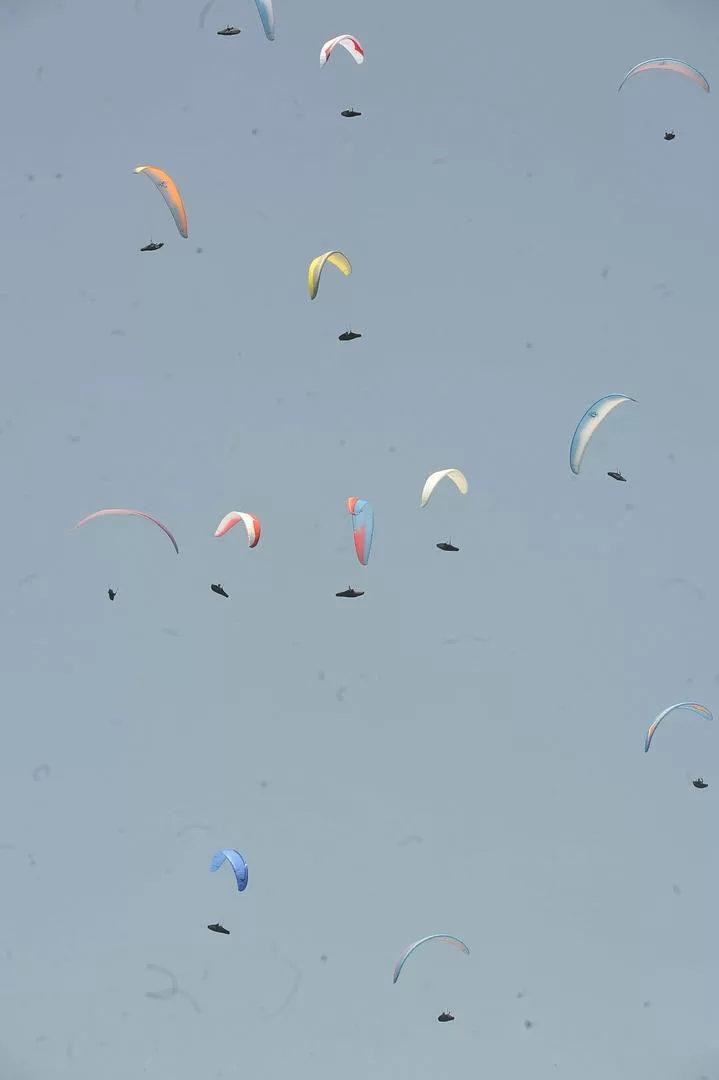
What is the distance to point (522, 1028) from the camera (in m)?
2.93

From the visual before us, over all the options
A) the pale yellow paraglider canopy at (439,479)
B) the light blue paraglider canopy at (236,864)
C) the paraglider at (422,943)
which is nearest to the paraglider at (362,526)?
the pale yellow paraglider canopy at (439,479)

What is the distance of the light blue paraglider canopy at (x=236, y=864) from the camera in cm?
268

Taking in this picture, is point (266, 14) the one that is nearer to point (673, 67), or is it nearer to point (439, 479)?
point (673, 67)

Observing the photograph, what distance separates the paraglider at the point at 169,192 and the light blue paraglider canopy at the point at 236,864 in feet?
4.81

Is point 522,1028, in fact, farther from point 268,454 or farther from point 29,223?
point 29,223

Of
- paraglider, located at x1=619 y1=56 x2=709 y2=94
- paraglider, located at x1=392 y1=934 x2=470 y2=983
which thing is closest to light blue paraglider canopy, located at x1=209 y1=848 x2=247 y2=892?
paraglider, located at x1=392 y1=934 x2=470 y2=983

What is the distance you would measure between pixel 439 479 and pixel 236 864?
1.03 m

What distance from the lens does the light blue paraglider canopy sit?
268 cm

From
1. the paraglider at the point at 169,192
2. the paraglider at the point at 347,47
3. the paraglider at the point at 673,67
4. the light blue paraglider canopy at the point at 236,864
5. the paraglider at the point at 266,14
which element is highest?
the paraglider at the point at 266,14

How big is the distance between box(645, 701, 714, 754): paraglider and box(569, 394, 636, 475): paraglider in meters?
0.62

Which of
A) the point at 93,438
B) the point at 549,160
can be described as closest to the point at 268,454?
the point at 93,438

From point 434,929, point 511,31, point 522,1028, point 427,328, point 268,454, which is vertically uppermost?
point 511,31

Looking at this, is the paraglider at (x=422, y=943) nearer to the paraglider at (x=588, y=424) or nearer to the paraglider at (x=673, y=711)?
the paraglider at (x=673, y=711)

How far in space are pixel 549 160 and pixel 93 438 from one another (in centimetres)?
134
